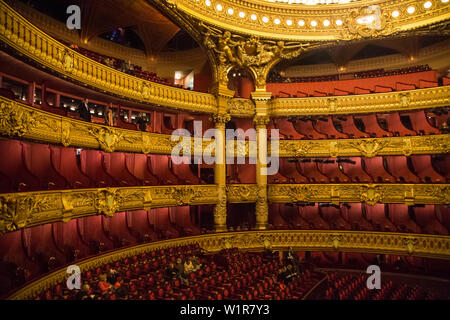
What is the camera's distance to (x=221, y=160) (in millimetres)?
15211

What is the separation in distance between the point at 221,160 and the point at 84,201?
6987mm

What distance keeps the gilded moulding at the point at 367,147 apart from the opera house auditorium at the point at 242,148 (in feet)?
0.22

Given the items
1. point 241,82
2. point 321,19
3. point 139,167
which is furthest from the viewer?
point 241,82

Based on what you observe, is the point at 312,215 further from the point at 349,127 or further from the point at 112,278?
the point at 112,278

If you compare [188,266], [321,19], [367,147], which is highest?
[321,19]

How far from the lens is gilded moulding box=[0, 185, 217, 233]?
659 cm

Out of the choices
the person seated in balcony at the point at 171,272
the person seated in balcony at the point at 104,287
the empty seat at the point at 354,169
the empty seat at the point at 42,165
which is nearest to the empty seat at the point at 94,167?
the empty seat at the point at 42,165

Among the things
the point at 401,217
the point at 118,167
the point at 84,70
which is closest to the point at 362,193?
the point at 401,217

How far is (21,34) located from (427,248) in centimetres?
1562

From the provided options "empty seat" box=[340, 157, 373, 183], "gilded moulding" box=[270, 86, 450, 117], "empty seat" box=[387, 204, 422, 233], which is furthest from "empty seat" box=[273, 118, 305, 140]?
"empty seat" box=[387, 204, 422, 233]

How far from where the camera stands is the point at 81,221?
11047 millimetres

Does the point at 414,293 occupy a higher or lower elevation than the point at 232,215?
lower
